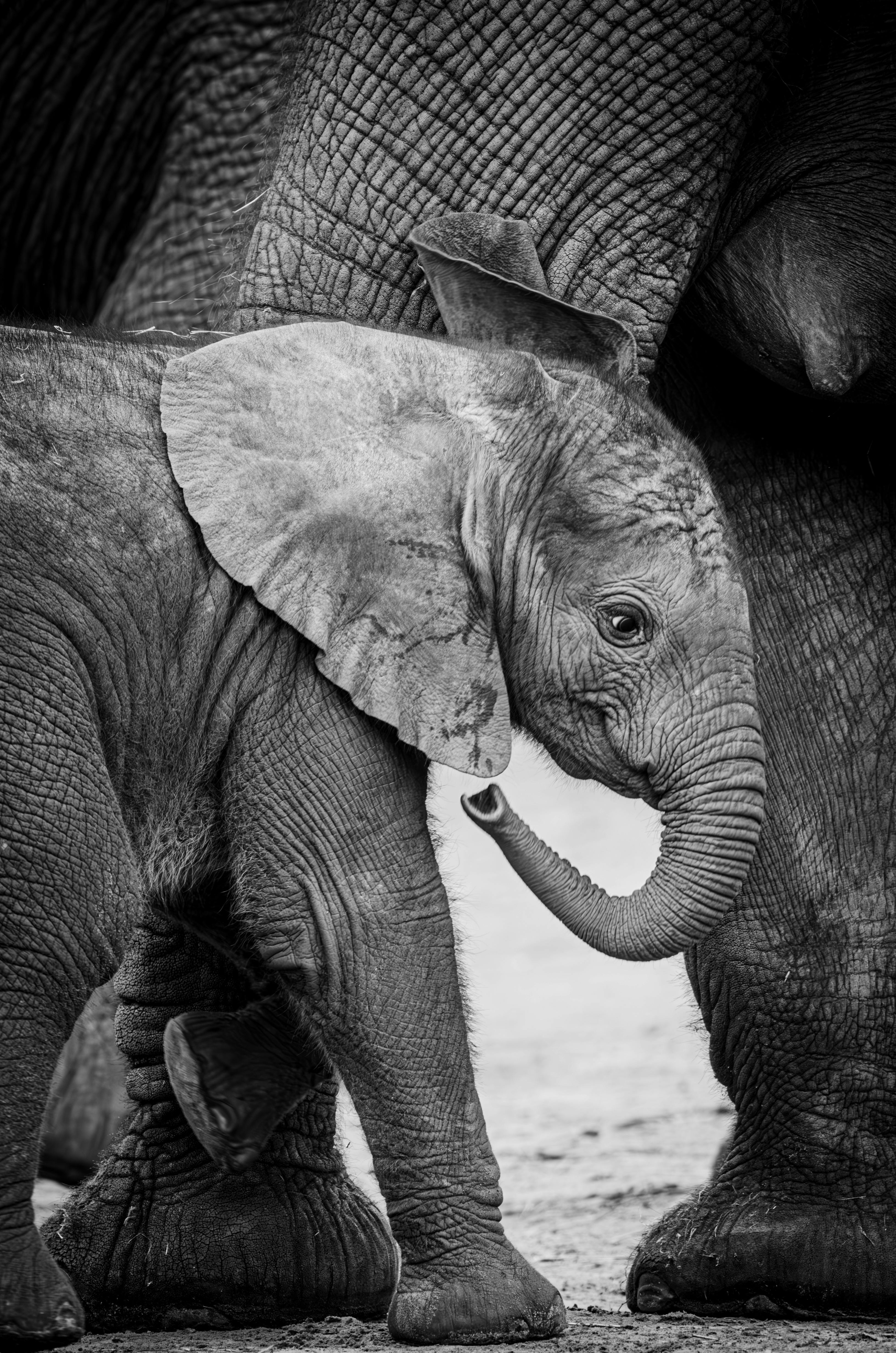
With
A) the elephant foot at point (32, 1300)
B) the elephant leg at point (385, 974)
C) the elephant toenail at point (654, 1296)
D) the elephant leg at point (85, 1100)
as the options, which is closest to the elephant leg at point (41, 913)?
the elephant foot at point (32, 1300)

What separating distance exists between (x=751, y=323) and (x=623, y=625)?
107 cm

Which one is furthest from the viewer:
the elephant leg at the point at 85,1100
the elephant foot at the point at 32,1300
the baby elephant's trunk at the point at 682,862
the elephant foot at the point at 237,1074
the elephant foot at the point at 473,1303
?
the elephant leg at the point at 85,1100

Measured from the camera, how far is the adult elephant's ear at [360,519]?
15.3ft

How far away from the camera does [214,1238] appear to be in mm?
5152

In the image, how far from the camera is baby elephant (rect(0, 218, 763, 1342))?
4.59 meters

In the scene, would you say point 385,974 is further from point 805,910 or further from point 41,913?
point 805,910

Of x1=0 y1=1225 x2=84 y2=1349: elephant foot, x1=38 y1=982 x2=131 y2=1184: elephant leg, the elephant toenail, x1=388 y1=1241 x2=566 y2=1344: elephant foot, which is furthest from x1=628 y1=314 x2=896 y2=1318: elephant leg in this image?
x1=38 y1=982 x2=131 y2=1184: elephant leg

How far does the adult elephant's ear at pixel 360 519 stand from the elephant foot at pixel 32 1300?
116 centimetres

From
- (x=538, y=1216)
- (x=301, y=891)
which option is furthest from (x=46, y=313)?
(x=301, y=891)

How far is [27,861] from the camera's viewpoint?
436 cm

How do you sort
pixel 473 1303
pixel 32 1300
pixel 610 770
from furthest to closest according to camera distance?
pixel 610 770, pixel 473 1303, pixel 32 1300


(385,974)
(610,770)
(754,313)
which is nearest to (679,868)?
(610,770)

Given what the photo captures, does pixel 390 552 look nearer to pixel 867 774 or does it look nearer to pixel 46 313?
pixel 867 774

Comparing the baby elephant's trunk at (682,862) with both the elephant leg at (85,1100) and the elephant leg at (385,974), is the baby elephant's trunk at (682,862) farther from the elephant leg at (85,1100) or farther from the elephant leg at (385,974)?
the elephant leg at (85,1100)
